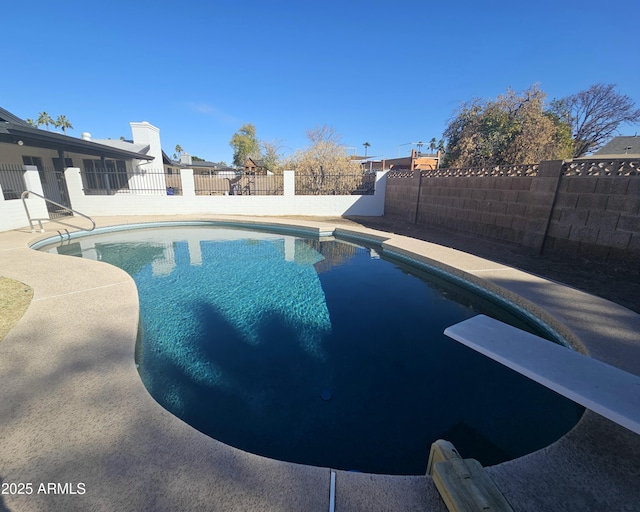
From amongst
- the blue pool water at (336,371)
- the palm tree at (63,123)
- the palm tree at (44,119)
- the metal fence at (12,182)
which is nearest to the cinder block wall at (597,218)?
the blue pool water at (336,371)

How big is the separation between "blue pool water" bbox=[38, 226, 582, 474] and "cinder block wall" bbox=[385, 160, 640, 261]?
288cm

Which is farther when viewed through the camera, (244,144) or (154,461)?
(244,144)

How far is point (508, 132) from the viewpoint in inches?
565

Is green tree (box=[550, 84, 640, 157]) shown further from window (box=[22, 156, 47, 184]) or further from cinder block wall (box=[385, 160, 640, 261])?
window (box=[22, 156, 47, 184])

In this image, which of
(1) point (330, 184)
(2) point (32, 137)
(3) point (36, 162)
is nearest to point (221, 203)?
(1) point (330, 184)

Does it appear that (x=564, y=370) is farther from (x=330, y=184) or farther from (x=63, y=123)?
(x=63, y=123)

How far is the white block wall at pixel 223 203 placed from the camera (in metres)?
11.8

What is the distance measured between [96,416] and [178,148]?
66.9m

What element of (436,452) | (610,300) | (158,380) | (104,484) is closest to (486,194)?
(610,300)

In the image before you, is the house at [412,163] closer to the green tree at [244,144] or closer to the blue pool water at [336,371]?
the green tree at [244,144]

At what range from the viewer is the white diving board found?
5.58 ft

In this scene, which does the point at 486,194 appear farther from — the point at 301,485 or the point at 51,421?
the point at 51,421

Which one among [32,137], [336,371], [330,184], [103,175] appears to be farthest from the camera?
[103,175]

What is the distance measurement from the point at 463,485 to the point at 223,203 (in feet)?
43.7
